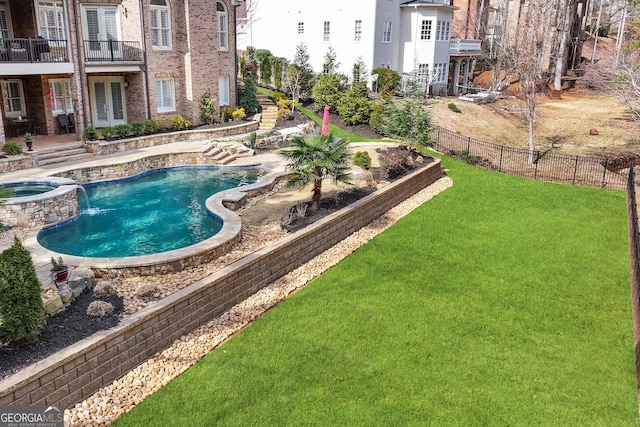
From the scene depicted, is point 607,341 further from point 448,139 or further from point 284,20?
point 284,20

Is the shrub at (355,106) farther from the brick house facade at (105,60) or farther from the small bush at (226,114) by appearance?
the brick house facade at (105,60)

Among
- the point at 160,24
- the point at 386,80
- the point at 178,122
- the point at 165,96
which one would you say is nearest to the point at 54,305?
the point at 178,122

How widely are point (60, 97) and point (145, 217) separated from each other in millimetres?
12354

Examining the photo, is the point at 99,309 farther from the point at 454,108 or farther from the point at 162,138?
the point at 454,108

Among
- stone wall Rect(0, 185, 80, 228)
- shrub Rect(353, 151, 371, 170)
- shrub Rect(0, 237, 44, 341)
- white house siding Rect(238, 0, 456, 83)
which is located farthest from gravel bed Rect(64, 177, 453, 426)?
white house siding Rect(238, 0, 456, 83)

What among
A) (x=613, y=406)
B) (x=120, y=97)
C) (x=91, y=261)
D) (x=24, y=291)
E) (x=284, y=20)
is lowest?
(x=613, y=406)

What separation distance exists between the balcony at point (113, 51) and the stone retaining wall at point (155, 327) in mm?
15650

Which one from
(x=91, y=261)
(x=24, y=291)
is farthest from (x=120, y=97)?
(x=24, y=291)

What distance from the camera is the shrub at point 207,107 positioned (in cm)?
2744

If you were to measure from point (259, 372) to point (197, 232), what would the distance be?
21.8 feet

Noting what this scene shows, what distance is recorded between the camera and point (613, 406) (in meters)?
8.02

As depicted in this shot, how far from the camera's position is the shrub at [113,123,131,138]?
22562 millimetres

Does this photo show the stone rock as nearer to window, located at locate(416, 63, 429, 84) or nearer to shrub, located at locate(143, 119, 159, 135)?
shrub, located at locate(143, 119, 159, 135)

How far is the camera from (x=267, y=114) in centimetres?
3061
